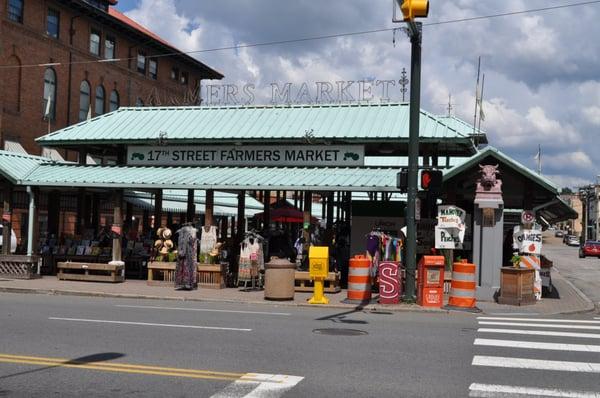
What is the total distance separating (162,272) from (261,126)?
565 cm

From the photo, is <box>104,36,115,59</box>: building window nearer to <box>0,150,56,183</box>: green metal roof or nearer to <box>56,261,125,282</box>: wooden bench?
<box>0,150,56,183</box>: green metal roof

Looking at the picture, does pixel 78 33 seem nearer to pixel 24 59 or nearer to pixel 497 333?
pixel 24 59

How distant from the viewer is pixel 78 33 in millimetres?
43000

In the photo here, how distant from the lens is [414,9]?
1286 centimetres

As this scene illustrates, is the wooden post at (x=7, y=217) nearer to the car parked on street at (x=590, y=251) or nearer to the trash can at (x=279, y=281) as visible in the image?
the trash can at (x=279, y=281)

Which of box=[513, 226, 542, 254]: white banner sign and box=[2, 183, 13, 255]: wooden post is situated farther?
box=[2, 183, 13, 255]: wooden post

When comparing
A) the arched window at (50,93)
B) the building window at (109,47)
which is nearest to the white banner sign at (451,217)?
the arched window at (50,93)

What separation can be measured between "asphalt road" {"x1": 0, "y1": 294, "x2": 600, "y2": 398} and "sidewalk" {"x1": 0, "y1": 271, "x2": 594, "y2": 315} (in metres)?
1.89

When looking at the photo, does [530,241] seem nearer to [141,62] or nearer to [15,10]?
[15,10]

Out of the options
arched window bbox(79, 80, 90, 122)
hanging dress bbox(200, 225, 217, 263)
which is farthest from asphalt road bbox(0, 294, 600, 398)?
arched window bbox(79, 80, 90, 122)

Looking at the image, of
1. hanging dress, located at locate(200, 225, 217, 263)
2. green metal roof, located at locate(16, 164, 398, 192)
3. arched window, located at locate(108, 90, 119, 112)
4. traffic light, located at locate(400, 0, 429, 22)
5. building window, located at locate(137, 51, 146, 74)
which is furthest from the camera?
building window, located at locate(137, 51, 146, 74)

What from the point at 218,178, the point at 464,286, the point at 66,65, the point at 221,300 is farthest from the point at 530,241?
the point at 66,65

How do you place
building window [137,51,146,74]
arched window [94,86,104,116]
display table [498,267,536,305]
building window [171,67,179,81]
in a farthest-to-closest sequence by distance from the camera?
building window [171,67,179,81], building window [137,51,146,74], arched window [94,86,104,116], display table [498,267,536,305]

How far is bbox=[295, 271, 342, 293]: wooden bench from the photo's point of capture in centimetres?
1855
